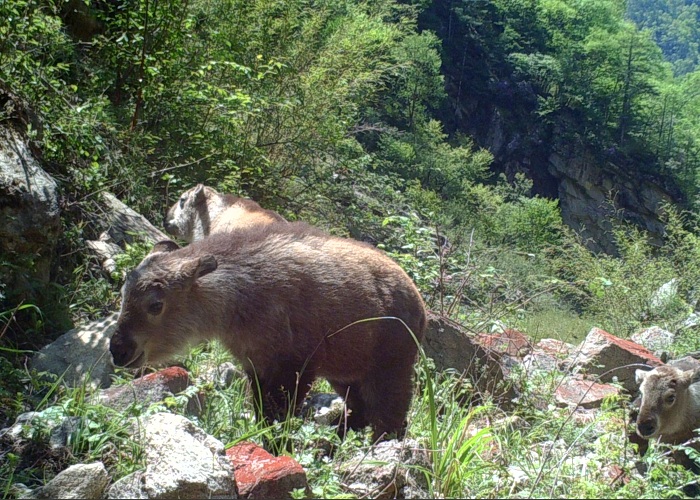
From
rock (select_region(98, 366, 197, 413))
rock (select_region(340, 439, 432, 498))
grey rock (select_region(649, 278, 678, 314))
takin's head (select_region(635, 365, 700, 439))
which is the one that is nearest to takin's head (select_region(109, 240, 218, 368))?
rock (select_region(98, 366, 197, 413))

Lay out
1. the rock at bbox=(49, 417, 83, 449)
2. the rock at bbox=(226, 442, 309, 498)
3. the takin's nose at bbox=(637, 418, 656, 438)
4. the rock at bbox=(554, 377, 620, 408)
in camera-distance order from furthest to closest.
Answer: the rock at bbox=(554, 377, 620, 408) < the takin's nose at bbox=(637, 418, 656, 438) < the rock at bbox=(49, 417, 83, 449) < the rock at bbox=(226, 442, 309, 498)

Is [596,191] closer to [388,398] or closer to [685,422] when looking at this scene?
[685,422]

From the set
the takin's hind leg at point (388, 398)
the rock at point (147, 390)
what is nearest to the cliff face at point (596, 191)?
the takin's hind leg at point (388, 398)

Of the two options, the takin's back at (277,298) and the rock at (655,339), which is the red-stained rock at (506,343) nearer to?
the takin's back at (277,298)

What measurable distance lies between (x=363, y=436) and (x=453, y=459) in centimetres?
91

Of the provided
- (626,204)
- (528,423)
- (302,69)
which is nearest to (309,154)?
(302,69)

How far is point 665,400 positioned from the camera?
682 cm

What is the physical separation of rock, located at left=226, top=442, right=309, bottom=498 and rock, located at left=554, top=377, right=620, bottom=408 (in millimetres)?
4156

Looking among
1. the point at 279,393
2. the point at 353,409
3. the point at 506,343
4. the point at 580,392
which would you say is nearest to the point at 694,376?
the point at 580,392

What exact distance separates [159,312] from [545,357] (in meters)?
4.91

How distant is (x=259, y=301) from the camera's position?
16.7 feet

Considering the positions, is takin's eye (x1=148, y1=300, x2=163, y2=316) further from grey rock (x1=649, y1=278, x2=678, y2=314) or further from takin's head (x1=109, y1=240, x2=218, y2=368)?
grey rock (x1=649, y1=278, x2=678, y2=314)

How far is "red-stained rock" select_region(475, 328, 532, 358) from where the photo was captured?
25.0ft

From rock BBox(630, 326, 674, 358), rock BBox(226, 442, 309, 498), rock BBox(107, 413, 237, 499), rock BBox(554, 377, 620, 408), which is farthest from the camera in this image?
rock BBox(630, 326, 674, 358)
